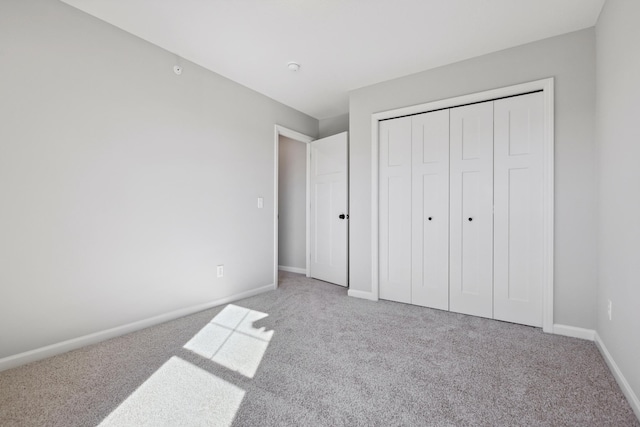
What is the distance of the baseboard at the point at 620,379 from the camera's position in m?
1.43

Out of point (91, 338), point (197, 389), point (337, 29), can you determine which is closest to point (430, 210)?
point (337, 29)

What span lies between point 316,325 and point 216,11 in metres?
2.59

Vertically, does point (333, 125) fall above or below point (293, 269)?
above

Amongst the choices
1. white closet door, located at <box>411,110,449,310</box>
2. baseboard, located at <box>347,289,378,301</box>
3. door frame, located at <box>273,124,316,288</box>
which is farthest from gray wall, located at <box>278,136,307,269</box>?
white closet door, located at <box>411,110,449,310</box>

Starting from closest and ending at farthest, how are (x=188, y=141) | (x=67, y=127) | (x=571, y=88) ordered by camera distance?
(x=67, y=127) < (x=571, y=88) < (x=188, y=141)

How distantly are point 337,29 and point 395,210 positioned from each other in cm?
183

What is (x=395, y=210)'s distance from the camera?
3.21 m

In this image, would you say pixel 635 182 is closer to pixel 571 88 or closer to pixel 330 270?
pixel 571 88

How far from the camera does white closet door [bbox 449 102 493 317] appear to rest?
106 inches

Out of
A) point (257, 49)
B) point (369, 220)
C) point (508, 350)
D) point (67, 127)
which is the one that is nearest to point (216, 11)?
point (257, 49)

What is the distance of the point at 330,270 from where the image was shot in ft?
13.3

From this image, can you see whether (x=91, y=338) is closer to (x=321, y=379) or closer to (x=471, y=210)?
(x=321, y=379)

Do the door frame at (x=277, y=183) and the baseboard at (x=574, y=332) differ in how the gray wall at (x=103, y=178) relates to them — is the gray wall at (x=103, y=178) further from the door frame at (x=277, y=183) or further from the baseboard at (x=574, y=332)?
the baseboard at (x=574, y=332)

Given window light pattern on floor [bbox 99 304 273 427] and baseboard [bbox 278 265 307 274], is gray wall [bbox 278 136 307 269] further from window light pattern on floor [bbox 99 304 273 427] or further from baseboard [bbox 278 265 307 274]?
window light pattern on floor [bbox 99 304 273 427]
